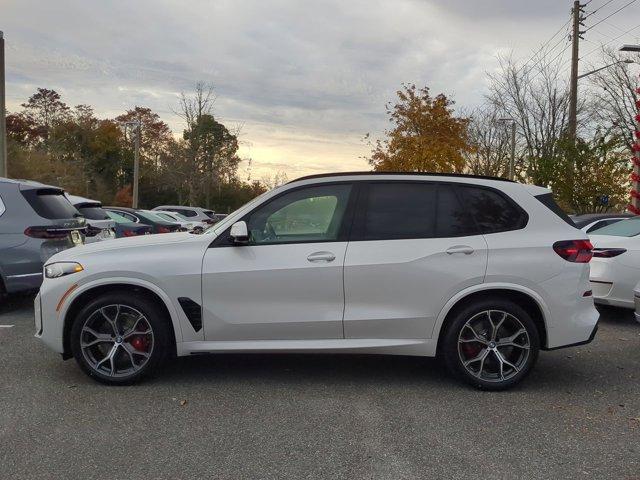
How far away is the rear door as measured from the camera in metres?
4.47

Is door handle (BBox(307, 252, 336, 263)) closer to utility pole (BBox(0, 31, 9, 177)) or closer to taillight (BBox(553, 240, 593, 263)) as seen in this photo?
taillight (BBox(553, 240, 593, 263))

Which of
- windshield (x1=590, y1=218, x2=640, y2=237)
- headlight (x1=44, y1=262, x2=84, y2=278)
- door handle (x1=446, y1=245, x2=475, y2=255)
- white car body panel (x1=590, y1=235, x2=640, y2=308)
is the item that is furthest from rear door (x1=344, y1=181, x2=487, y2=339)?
windshield (x1=590, y1=218, x2=640, y2=237)

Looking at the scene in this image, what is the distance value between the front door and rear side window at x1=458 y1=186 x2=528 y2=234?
3.56 feet

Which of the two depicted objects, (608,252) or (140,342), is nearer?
(140,342)

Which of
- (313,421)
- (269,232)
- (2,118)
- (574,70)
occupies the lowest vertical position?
(313,421)

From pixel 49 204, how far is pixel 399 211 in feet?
16.1

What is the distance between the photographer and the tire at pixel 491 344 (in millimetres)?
4531

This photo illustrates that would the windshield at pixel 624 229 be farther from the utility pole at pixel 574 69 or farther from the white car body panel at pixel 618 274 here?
the utility pole at pixel 574 69

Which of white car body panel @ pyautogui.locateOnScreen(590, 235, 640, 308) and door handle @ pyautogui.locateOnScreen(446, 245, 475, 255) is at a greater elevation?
door handle @ pyautogui.locateOnScreen(446, 245, 475, 255)

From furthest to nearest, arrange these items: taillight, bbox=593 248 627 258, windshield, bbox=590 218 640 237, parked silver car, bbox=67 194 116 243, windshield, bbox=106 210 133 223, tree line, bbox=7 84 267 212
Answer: tree line, bbox=7 84 267 212 → windshield, bbox=106 210 133 223 → parked silver car, bbox=67 194 116 243 → windshield, bbox=590 218 640 237 → taillight, bbox=593 248 627 258

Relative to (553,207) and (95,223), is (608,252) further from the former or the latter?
(95,223)

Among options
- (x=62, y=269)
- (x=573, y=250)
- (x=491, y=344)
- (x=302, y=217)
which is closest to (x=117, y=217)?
(x=62, y=269)

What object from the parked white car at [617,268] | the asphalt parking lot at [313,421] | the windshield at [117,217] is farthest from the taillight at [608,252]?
the windshield at [117,217]

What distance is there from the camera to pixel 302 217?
4.68 m
